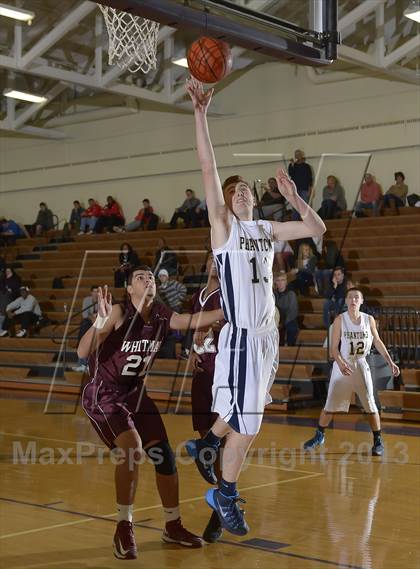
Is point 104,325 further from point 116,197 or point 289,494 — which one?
point 116,197

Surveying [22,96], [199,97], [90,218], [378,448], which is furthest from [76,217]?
[199,97]

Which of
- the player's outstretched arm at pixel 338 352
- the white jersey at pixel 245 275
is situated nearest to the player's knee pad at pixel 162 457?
the white jersey at pixel 245 275

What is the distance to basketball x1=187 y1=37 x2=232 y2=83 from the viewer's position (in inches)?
151

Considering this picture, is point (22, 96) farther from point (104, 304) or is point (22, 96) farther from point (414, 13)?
point (104, 304)

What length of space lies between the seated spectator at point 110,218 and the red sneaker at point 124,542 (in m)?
15.2

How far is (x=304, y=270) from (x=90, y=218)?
8809 mm

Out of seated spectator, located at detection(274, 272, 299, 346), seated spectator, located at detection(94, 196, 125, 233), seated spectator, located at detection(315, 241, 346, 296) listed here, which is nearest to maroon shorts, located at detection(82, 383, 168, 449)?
seated spectator, located at detection(274, 272, 299, 346)

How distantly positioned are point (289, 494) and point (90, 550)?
202 centimetres

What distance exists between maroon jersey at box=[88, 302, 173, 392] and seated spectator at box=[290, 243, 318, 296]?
6804mm

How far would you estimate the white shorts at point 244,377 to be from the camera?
3.64 m

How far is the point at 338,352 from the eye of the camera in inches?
328

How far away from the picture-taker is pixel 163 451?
17.7ft

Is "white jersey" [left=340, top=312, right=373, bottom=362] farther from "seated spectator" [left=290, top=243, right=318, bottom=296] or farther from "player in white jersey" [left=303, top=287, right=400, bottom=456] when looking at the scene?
"seated spectator" [left=290, top=243, right=318, bottom=296]

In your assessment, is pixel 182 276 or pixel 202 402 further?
pixel 182 276
